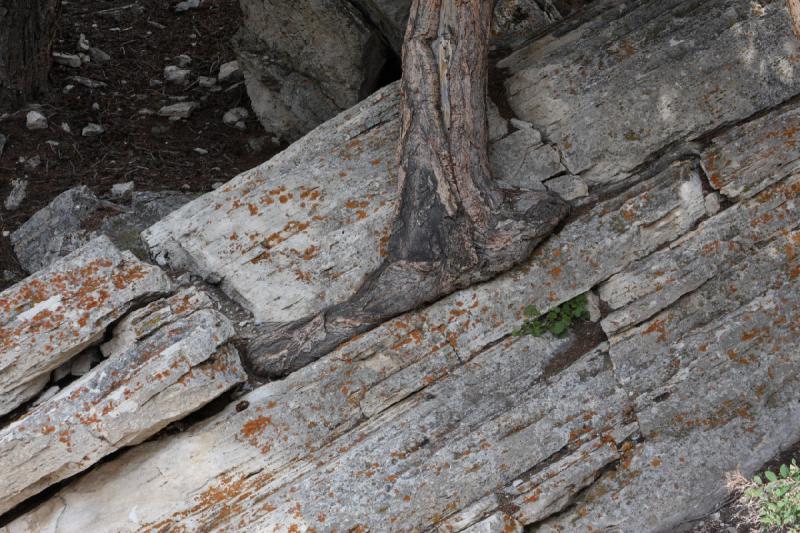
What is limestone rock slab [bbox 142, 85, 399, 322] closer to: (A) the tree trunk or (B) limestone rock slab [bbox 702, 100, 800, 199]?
(B) limestone rock slab [bbox 702, 100, 800, 199]

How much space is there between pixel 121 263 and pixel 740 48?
16.7 feet

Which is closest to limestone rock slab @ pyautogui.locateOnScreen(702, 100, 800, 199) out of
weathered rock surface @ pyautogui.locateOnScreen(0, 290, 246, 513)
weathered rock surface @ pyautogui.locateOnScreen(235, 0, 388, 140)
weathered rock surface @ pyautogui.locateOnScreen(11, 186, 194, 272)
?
weathered rock surface @ pyautogui.locateOnScreen(0, 290, 246, 513)

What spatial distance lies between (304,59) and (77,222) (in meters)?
3.12

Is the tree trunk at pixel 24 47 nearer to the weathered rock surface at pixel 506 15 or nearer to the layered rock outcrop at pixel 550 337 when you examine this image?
the weathered rock surface at pixel 506 15

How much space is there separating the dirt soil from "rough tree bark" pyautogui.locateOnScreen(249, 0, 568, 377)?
3361 mm

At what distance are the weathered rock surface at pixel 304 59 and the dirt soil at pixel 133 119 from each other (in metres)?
0.46

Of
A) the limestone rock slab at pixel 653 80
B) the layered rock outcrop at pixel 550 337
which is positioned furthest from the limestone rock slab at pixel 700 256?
the limestone rock slab at pixel 653 80

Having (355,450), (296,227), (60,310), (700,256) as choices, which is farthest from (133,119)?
(700,256)

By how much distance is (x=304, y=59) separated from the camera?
9430mm

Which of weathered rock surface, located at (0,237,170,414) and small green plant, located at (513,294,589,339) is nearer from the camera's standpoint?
weathered rock surface, located at (0,237,170,414)

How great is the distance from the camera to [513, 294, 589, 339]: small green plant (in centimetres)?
631

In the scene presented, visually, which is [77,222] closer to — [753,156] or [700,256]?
[700,256]

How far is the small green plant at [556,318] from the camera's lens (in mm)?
6309

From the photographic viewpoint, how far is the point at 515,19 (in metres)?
8.66
